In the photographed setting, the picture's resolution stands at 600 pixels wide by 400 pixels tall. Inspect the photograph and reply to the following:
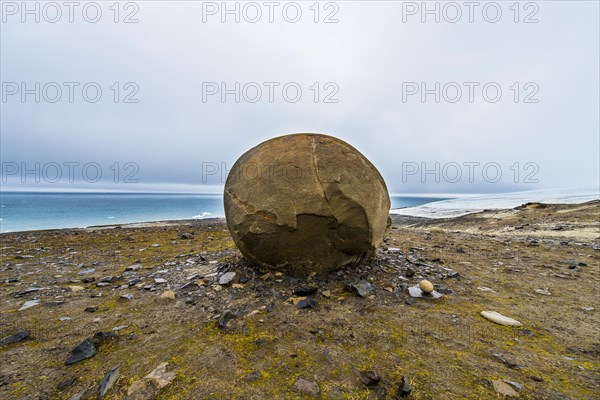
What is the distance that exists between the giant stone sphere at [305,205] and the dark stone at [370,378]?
7.50 ft

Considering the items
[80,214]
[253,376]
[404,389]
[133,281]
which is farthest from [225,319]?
[80,214]

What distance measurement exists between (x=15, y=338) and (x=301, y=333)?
10.4 ft

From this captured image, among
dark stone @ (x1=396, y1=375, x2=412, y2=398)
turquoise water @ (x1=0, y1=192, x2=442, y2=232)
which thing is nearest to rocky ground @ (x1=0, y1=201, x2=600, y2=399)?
dark stone @ (x1=396, y1=375, x2=412, y2=398)

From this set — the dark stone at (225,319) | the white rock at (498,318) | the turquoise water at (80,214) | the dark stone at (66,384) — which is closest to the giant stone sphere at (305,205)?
the dark stone at (225,319)

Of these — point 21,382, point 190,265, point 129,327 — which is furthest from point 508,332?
point 190,265

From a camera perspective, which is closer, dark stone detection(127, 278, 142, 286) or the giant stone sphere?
the giant stone sphere

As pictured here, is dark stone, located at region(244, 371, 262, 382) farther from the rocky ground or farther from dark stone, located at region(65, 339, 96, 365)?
dark stone, located at region(65, 339, 96, 365)

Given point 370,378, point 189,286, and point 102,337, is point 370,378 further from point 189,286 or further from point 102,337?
point 189,286

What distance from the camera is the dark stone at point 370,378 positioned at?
2324mm

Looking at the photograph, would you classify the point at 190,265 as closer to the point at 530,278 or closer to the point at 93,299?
the point at 93,299

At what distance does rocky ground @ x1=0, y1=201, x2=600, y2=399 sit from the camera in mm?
2338

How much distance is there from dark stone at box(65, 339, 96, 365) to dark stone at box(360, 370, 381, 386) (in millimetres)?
2623

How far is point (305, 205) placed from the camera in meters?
4.32

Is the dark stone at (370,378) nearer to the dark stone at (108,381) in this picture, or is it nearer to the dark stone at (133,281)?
the dark stone at (108,381)
